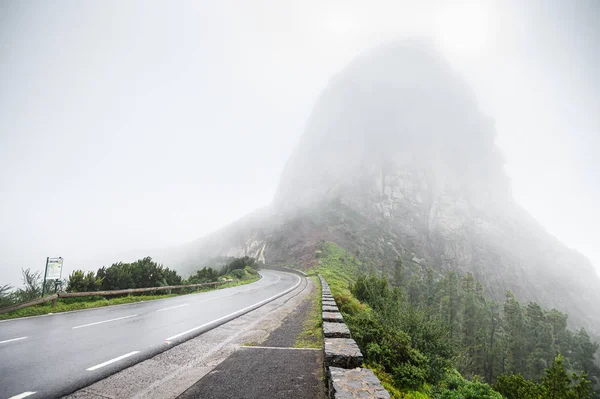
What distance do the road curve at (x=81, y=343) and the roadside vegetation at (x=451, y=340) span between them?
5093 mm

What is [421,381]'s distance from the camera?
228 inches

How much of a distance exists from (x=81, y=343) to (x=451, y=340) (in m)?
11.1

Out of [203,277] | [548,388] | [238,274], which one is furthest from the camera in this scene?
[238,274]

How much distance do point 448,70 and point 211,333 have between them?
183 m

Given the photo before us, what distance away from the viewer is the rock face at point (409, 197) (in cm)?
7425

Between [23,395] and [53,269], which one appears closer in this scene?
[23,395]

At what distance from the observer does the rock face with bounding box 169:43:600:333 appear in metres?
74.2

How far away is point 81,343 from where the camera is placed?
6332 mm

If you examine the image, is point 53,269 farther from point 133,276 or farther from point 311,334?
point 311,334

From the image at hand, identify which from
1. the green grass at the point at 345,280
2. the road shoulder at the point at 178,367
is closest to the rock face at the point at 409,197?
the green grass at the point at 345,280

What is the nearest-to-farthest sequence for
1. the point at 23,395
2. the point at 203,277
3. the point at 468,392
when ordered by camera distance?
1. the point at 23,395
2. the point at 468,392
3. the point at 203,277

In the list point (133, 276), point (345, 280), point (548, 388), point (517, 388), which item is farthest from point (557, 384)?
point (133, 276)

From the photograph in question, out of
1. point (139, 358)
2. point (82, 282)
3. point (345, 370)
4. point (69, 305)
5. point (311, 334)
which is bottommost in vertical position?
point (311, 334)

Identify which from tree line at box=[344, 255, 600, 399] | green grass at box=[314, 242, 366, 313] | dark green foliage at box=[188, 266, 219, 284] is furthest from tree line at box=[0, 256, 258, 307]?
green grass at box=[314, 242, 366, 313]
